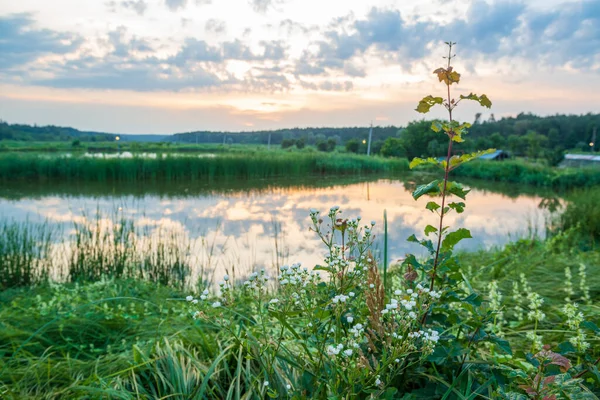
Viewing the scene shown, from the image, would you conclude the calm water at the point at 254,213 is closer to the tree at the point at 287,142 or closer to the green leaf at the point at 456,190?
the green leaf at the point at 456,190

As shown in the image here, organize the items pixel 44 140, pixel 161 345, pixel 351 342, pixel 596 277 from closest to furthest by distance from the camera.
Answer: pixel 351 342 < pixel 161 345 < pixel 596 277 < pixel 44 140

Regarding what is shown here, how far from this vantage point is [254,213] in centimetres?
895

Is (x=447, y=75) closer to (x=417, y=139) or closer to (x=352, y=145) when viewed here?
(x=417, y=139)

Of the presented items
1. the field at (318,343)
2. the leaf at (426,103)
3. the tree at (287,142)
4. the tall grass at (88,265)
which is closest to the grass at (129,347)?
the field at (318,343)

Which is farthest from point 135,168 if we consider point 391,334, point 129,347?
point 391,334

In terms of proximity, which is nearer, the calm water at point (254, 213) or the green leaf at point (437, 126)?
the green leaf at point (437, 126)

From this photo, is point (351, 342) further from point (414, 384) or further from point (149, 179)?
point (149, 179)

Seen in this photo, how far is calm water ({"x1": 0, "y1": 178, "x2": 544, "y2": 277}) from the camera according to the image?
612 cm

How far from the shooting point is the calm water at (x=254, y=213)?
241 inches

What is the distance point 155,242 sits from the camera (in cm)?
620

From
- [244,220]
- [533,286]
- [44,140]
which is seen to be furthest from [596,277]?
[44,140]

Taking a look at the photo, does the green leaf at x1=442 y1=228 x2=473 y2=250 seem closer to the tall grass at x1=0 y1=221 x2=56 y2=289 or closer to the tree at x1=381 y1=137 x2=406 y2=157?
the tall grass at x1=0 y1=221 x2=56 y2=289

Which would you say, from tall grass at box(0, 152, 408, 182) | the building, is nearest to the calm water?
tall grass at box(0, 152, 408, 182)

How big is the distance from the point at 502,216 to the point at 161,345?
32.0 ft
